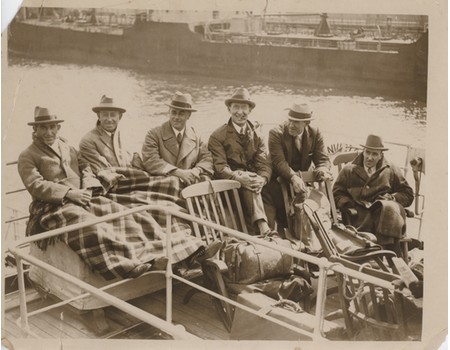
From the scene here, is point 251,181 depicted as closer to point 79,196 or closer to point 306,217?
point 306,217

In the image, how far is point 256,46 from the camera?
2.00 meters

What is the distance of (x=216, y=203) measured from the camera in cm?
202

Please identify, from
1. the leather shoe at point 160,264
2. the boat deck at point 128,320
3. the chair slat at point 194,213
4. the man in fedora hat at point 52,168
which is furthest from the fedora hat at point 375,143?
the man in fedora hat at point 52,168

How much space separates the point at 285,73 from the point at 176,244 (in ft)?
2.25

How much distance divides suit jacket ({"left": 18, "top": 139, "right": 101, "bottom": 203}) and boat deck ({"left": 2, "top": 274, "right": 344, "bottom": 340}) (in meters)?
0.34

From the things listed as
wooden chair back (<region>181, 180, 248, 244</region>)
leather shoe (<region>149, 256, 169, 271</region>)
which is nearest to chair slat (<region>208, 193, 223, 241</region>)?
wooden chair back (<region>181, 180, 248, 244</region>)

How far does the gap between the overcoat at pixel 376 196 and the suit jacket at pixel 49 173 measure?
Answer: 2.81 ft

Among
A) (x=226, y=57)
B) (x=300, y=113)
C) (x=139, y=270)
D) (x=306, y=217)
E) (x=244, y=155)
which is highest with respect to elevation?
(x=226, y=57)

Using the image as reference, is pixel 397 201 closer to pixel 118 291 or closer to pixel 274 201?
pixel 274 201

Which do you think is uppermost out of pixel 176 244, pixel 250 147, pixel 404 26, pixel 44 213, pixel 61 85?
pixel 404 26

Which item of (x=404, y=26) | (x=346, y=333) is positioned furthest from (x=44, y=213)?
(x=404, y=26)

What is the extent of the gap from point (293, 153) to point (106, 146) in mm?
641

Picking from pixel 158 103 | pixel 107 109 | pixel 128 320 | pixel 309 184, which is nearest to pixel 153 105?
Result: pixel 158 103

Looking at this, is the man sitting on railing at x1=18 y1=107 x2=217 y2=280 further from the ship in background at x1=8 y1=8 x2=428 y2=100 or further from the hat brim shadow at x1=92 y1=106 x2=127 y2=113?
the ship in background at x1=8 y1=8 x2=428 y2=100
